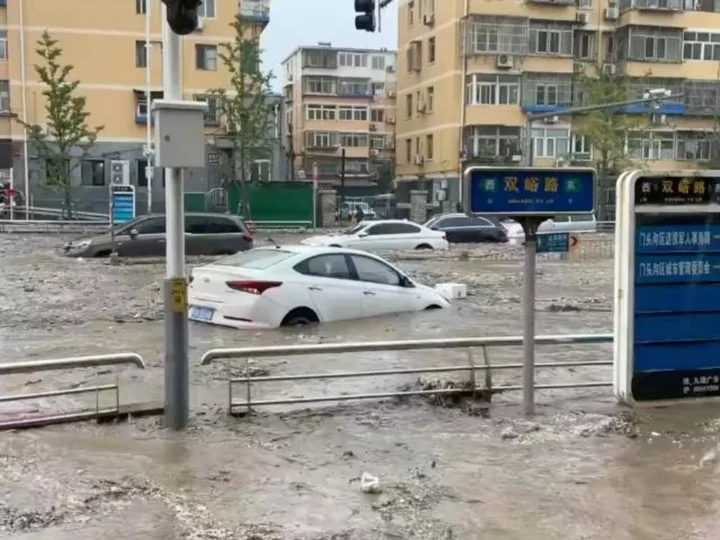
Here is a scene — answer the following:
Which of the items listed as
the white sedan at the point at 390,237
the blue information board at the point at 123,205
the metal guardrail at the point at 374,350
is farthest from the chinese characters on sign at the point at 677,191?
the blue information board at the point at 123,205

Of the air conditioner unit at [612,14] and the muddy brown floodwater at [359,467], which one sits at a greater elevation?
the air conditioner unit at [612,14]

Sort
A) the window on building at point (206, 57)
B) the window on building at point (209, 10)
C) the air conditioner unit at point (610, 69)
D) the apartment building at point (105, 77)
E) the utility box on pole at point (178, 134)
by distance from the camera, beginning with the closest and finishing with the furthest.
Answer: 1. the utility box on pole at point (178, 134)
2. the apartment building at point (105, 77)
3. the window on building at point (209, 10)
4. the window on building at point (206, 57)
5. the air conditioner unit at point (610, 69)

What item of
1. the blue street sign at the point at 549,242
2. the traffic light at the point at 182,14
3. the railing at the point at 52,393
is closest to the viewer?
Result: the traffic light at the point at 182,14

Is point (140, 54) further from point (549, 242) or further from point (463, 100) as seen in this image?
point (549, 242)

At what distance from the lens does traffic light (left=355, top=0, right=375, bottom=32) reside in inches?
623

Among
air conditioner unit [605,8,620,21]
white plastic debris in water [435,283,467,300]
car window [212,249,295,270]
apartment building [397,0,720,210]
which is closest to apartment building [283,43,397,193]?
apartment building [397,0,720,210]

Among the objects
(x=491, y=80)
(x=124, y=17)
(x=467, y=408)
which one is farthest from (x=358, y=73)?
(x=467, y=408)

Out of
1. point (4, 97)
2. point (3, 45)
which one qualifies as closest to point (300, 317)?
point (4, 97)

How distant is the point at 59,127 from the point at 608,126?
94.7 ft

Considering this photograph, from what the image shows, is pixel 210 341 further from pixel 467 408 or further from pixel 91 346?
pixel 467 408

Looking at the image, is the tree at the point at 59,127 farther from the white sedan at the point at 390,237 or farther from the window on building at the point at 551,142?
the window on building at the point at 551,142

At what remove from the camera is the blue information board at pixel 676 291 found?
7973mm

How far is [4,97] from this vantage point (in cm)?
4847

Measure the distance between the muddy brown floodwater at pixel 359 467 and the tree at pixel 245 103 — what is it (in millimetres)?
37500
